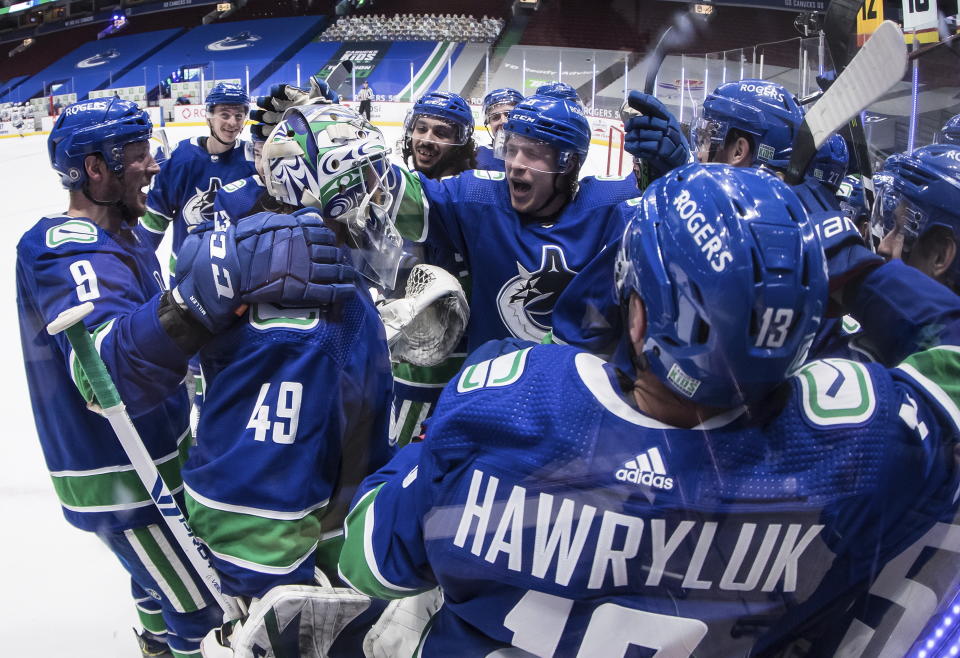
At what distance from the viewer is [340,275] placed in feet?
3.62

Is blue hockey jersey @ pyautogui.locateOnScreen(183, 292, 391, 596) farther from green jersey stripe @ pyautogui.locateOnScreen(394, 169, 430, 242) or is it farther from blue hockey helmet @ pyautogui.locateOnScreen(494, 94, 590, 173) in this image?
blue hockey helmet @ pyautogui.locateOnScreen(494, 94, 590, 173)

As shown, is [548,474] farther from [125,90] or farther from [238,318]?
[125,90]

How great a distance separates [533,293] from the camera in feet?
6.11

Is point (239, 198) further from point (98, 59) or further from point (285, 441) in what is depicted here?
point (98, 59)

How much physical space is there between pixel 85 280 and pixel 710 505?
1089mm

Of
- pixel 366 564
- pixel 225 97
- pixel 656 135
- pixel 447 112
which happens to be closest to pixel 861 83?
pixel 366 564

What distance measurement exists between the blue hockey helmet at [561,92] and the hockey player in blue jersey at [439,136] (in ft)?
2.98

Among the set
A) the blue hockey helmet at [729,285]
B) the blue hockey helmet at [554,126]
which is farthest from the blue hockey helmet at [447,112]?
the blue hockey helmet at [729,285]

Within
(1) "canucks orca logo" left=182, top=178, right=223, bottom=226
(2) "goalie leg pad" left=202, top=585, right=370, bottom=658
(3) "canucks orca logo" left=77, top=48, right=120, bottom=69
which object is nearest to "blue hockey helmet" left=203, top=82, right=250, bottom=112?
(1) "canucks orca logo" left=182, top=178, right=223, bottom=226

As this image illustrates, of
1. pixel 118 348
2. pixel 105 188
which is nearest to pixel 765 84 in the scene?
pixel 118 348

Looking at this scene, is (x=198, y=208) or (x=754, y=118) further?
(x=198, y=208)

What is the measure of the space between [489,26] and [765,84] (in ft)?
3.53

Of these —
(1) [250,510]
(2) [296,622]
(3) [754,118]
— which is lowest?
(2) [296,622]

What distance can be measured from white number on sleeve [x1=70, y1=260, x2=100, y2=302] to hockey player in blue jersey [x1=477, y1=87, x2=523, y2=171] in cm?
131
